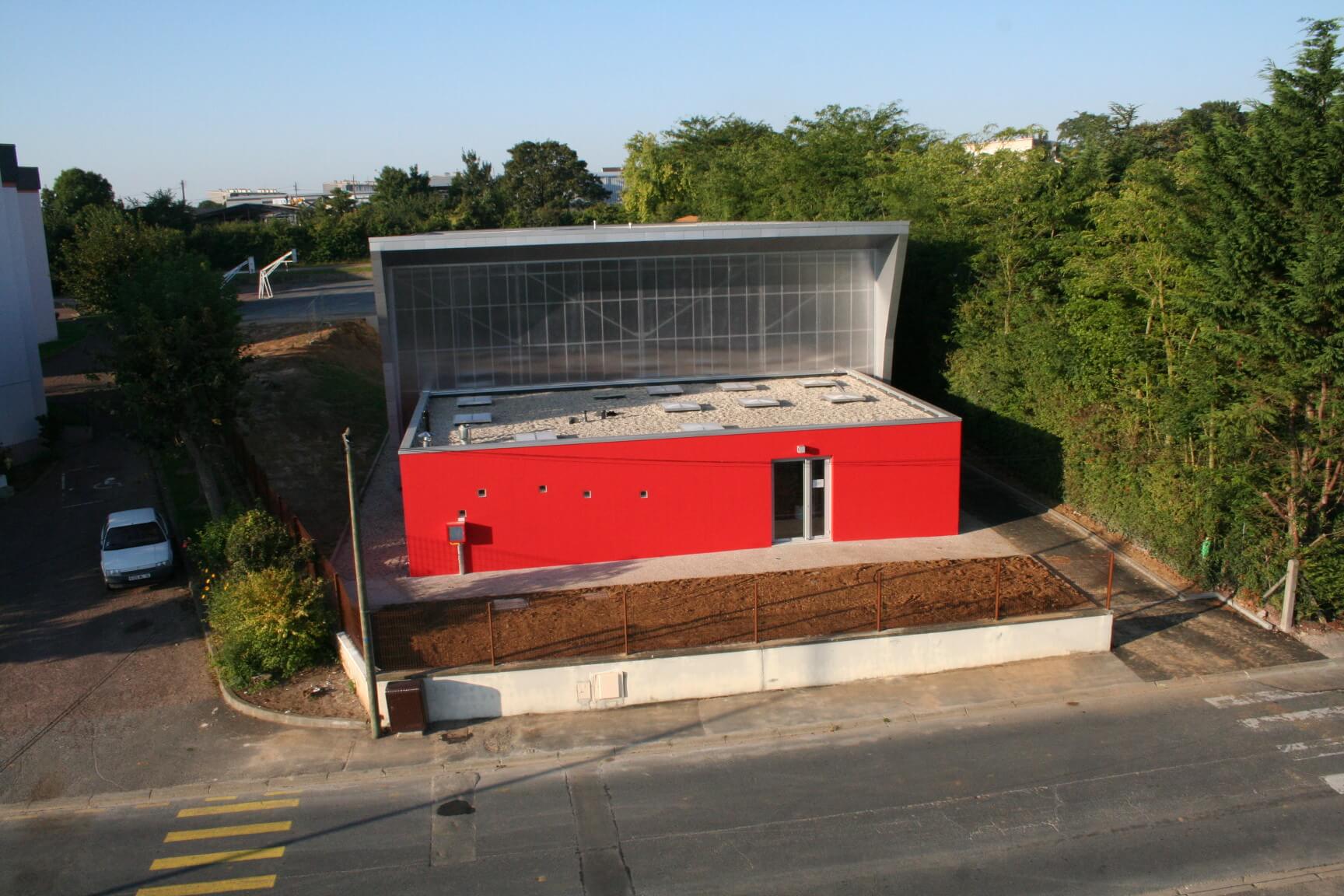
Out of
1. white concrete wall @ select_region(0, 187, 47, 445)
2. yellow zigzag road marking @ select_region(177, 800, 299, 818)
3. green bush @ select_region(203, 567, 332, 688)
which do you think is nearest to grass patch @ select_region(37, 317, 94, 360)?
white concrete wall @ select_region(0, 187, 47, 445)

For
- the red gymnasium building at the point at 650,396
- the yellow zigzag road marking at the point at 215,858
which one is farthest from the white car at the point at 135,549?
the yellow zigzag road marking at the point at 215,858

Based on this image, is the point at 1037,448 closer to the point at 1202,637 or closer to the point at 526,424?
the point at 1202,637

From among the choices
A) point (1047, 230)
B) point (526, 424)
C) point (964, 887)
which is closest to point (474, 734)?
point (964, 887)

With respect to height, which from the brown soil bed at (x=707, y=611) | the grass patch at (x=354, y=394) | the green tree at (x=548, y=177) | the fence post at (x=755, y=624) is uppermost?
the green tree at (x=548, y=177)

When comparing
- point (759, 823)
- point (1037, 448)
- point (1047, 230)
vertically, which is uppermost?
point (1047, 230)

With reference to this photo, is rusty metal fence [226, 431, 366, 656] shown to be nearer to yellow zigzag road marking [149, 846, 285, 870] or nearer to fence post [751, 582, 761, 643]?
yellow zigzag road marking [149, 846, 285, 870]

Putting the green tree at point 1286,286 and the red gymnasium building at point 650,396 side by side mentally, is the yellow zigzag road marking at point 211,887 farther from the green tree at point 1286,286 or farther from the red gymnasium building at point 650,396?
the green tree at point 1286,286
